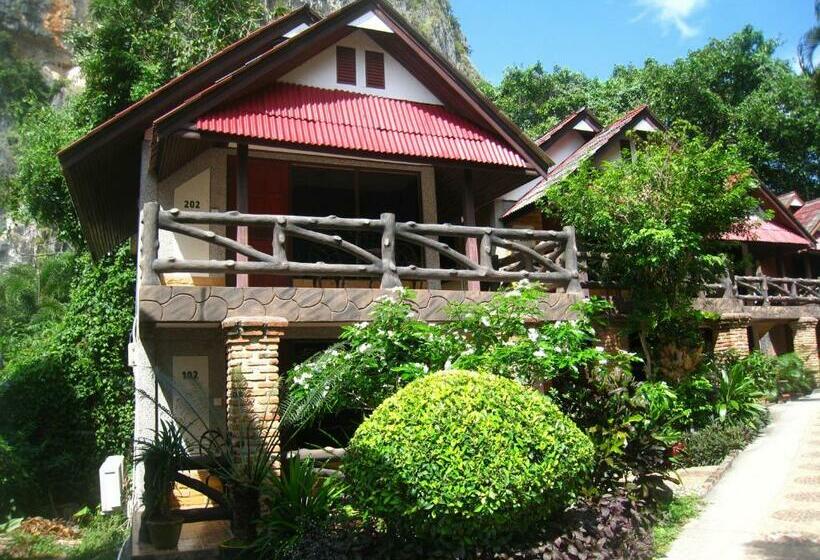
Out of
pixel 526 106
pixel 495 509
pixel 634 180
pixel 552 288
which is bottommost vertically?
pixel 495 509

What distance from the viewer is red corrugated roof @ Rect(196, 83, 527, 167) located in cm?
984

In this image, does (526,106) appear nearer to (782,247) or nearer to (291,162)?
(782,247)

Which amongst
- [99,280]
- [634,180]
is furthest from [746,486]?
[99,280]

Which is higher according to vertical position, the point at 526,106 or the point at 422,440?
the point at 526,106

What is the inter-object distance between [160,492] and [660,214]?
9044 millimetres

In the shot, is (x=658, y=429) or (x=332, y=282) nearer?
(x=658, y=429)

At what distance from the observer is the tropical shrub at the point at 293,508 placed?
630cm

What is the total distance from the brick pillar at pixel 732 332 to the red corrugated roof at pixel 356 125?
8.19 metres

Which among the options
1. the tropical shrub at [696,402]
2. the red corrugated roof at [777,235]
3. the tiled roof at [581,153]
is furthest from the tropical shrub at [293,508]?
the red corrugated roof at [777,235]

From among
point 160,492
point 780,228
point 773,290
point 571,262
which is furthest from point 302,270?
point 780,228

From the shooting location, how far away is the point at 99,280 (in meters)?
18.0

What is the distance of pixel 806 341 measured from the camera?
20.4m

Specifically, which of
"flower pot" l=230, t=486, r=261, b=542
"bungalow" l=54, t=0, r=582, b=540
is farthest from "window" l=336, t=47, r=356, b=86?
"flower pot" l=230, t=486, r=261, b=542

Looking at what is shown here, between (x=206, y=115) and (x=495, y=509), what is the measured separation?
6791mm
